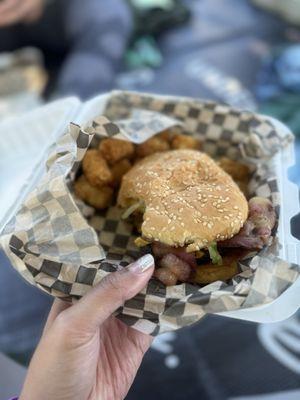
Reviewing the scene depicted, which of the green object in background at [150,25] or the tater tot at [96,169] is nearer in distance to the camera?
the tater tot at [96,169]

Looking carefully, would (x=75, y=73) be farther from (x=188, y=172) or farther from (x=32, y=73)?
(x=188, y=172)

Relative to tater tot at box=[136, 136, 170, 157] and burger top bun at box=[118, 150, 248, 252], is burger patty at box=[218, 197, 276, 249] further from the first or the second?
tater tot at box=[136, 136, 170, 157]

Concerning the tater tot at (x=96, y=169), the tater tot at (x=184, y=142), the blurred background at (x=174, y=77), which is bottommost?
the blurred background at (x=174, y=77)

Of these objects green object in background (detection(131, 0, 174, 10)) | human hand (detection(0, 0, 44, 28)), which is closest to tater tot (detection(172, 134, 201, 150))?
human hand (detection(0, 0, 44, 28))

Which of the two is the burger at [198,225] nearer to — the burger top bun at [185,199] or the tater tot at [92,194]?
the burger top bun at [185,199]

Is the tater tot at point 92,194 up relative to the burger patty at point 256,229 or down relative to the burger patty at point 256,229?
up

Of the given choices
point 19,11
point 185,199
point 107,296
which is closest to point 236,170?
point 185,199

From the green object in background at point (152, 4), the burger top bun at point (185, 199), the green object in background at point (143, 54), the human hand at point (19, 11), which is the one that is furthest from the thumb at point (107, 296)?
the green object in background at point (152, 4)
